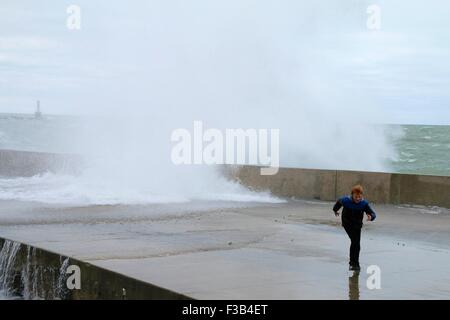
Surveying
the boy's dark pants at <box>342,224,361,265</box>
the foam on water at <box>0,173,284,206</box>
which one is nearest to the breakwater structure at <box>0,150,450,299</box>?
the boy's dark pants at <box>342,224,361,265</box>

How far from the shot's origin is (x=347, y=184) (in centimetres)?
1579

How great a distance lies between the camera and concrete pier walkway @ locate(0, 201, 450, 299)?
6559 mm

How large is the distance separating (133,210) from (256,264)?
5821mm

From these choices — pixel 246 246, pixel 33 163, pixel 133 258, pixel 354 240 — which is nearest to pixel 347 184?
pixel 246 246

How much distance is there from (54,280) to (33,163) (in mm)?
15457

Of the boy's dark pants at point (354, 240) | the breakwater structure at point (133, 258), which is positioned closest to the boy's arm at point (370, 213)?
the boy's dark pants at point (354, 240)

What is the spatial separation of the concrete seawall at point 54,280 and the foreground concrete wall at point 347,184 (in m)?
8.54

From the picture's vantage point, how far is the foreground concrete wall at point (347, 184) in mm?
14688

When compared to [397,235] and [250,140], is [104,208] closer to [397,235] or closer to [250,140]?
[397,235]

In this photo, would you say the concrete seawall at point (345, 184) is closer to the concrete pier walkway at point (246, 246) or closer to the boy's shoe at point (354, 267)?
the concrete pier walkway at point (246, 246)

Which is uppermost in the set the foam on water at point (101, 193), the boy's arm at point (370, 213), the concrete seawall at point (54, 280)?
the boy's arm at point (370, 213)

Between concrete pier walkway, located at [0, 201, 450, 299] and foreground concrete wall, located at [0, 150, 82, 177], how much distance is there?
7.27 m

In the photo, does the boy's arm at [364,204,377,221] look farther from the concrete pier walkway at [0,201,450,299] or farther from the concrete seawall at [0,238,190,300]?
the concrete seawall at [0,238,190,300]

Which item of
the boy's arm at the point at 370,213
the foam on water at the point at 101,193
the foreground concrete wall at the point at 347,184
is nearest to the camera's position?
the boy's arm at the point at 370,213
